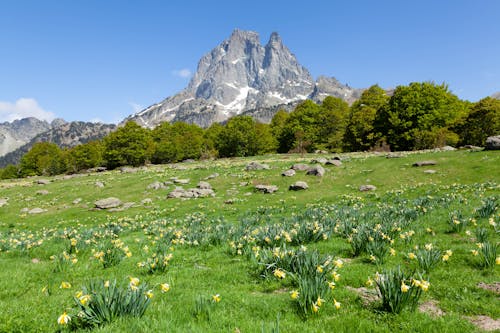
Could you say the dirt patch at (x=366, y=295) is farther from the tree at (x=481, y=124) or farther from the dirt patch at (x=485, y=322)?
the tree at (x=481, y=124)

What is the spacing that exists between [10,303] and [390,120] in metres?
54.7

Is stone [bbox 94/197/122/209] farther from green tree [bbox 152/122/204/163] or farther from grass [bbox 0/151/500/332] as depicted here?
green tree [bbox 152/122/204/163]

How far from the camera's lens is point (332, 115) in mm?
69875

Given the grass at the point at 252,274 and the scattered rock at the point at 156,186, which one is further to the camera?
the scattered rock at the point at 156,186

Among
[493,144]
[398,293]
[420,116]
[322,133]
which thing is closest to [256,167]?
[493,144]

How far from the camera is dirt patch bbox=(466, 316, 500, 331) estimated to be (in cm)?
422

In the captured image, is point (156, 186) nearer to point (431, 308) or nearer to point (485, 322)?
point (431, 308)

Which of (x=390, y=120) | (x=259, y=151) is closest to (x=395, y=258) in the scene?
(x=390, y=120)

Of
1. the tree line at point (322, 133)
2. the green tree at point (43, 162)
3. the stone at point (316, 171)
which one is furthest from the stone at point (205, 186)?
the green tree at point (43, 162)

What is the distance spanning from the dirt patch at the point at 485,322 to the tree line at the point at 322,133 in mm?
48423

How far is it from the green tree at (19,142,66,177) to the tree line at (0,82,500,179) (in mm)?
245

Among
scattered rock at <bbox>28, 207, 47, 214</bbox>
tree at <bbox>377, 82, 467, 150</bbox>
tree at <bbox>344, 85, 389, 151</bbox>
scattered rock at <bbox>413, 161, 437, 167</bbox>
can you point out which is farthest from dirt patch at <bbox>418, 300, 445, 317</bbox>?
tree at <bbox>344, 85, 389, 151</bbox>

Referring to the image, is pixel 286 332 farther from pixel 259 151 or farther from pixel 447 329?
pixel 259 151

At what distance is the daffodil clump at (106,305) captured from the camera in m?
4.12
